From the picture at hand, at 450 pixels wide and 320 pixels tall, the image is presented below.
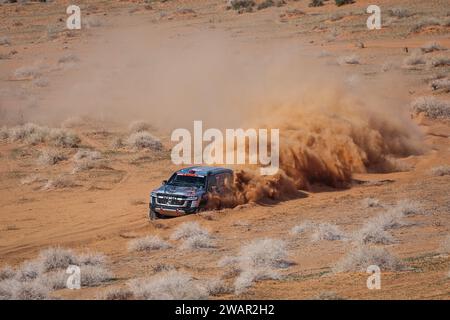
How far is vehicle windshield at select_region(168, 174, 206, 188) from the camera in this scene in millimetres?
22734

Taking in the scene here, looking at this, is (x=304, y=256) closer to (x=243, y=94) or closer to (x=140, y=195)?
(x=140, y=195)

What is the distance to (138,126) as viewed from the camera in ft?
121

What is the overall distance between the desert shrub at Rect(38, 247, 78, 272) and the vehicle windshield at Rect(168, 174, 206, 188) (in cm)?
598

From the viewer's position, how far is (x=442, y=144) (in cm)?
3438

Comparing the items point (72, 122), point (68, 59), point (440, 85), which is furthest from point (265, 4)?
point (72, 122)

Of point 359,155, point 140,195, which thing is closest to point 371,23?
point 359,155

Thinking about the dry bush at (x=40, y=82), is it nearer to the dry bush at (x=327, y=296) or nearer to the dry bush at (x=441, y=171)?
the dry bush at (x=441, y=171)

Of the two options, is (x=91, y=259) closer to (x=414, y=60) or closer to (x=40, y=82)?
(x=40, y=82)

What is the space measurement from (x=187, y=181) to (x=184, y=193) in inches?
26.7

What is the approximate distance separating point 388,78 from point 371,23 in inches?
602

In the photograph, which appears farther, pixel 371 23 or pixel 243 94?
pixel 371 23

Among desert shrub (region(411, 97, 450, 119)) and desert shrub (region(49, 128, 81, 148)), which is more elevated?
desert shrub (region(411, 97, 450, 119))

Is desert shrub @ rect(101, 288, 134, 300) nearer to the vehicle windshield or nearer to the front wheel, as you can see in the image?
the front wheel

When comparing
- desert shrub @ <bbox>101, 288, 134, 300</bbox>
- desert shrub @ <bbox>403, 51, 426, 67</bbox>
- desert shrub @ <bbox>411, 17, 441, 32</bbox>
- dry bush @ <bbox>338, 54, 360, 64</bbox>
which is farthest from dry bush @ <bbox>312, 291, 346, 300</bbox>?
desert shrub @ <bbox>411, 17, 441, 32</bbox>
